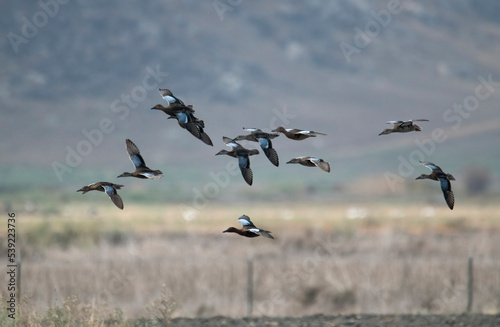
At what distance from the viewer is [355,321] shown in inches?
602

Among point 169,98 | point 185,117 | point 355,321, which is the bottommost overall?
point 355,321

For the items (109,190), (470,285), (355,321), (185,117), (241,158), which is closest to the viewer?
(109,190)

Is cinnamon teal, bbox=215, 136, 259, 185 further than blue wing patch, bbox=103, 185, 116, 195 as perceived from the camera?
Yes

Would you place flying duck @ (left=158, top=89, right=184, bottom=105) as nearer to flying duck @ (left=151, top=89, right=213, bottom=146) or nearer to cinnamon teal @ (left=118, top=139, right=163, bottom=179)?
flying duck @ (left=151, top=89, right=213, bottom=146)

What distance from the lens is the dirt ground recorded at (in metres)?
15.0

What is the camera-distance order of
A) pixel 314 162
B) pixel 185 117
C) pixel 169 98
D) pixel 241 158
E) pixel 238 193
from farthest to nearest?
pixel 238 193 → pixel 169 98 → pixel 185 117 → pixel 241 158 → pixel 314 162

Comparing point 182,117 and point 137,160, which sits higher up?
point 182,117

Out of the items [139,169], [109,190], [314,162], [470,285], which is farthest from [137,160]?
[470,285]

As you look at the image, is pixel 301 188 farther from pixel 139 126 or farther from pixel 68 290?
pixel 68 290

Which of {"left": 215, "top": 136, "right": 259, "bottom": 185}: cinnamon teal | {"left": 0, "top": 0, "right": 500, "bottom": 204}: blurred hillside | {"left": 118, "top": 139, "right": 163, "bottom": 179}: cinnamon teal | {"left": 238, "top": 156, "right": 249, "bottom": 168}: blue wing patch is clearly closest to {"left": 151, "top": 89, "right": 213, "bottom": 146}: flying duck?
{"left": 215, "top": 136, "right": 259, "bottom": 185}: cinnamon teal

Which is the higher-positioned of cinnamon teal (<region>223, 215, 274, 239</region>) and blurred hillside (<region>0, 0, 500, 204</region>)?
blurred hillside (<region>0, 0, 500, 204</region>)

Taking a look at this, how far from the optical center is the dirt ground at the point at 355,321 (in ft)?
49.3

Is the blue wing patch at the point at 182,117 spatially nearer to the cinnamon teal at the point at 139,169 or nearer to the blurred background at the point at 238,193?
the cinnamon teal at the point at 139,169

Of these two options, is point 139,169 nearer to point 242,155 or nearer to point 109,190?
point 109,190
